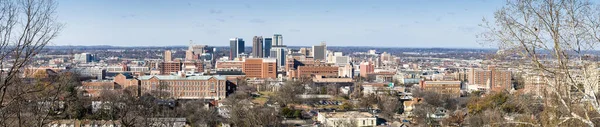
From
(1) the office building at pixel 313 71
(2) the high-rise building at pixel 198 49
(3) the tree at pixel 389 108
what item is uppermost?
(2) the high-rise building at pixel 198 49

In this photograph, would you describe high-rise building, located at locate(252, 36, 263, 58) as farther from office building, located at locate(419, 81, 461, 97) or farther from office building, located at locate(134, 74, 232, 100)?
office building, located at locate(134, 74, 232, 100)

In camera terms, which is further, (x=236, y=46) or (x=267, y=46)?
(x=236, y=46)

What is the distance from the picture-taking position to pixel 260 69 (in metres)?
48.0

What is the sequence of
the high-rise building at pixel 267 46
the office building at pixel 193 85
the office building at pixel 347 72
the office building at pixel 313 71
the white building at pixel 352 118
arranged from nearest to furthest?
the white building at pixel 352 118
the office building at pixel 193 85
the office building at pixel 313 71
the office building at pixel 347 72
the high-rise building at pixel 267 46

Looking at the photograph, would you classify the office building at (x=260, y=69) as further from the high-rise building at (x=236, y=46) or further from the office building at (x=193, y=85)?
the high-rise building at (x=236, y=46)

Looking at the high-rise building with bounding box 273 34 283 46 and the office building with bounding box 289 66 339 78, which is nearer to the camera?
the office building with bounding box 289 66 339 78

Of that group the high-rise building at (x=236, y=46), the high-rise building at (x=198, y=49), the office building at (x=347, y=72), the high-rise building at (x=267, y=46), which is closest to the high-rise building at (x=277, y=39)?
the high-rise building at (x=267, y=46)

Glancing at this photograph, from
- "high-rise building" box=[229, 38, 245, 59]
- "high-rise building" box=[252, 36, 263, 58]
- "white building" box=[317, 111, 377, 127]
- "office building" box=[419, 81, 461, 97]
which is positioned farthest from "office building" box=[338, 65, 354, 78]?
"high-rise building" box=[229, 38, 245, 59]

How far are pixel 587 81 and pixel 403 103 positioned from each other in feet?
73.5

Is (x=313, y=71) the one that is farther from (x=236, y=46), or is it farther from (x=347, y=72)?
(x=236, y=46)

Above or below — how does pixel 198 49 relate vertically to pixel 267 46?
below

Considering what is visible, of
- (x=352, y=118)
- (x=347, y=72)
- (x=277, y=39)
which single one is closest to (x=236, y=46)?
(x=277, y=39)

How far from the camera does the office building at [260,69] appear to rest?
47688 mm

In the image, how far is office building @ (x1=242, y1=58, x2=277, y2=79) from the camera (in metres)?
47.7
